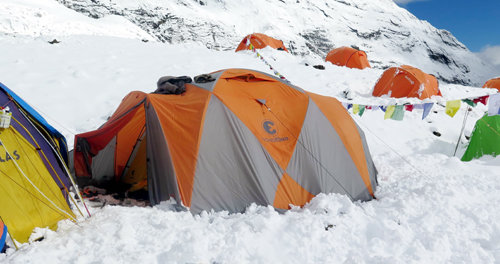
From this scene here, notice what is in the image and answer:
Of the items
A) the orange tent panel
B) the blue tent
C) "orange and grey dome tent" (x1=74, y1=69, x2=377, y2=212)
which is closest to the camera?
the blue tent

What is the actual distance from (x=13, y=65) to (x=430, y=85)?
1555cm

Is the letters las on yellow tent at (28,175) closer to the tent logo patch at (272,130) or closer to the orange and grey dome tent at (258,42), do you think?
the tent logo patch at (272,130)

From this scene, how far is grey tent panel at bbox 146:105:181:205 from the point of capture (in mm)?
4434

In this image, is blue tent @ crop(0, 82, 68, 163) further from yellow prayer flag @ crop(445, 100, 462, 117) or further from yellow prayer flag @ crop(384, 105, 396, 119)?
yellow prayer flag @ crop(445, 100, 462, 117)

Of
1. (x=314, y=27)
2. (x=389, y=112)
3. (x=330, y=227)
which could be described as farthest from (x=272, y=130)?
(x=314, y=27)

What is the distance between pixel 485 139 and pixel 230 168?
22.8ft

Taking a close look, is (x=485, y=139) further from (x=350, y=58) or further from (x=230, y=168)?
(x=350, y=58)

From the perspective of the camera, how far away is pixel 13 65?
1105cm

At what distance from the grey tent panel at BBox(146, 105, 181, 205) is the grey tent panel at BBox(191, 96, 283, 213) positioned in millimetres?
350

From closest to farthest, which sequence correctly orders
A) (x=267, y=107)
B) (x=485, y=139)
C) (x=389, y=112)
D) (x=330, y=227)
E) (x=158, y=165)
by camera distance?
(x=330, y=227) < (x=158, y=165) < (x=267, y=107) < (x=485, y=139) < (x=389, y=112)

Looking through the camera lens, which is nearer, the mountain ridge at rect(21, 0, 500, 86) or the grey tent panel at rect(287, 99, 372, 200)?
the grey tent panel at rect(287, 99, 372, 200)

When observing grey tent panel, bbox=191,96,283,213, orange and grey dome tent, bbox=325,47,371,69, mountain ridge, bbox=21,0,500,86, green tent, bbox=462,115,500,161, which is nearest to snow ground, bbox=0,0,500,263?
grey tent panel, bbox=191,96,283,213

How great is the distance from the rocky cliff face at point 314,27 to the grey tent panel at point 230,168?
50.4 m

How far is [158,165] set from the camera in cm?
459
